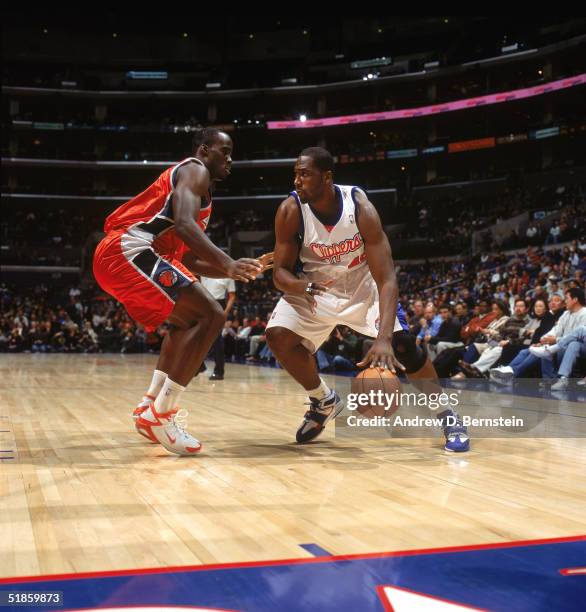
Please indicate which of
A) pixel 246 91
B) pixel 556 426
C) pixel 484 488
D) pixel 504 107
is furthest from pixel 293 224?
pixel 246 91

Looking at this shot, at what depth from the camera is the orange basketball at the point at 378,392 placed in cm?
318

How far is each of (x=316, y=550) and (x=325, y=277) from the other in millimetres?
2165

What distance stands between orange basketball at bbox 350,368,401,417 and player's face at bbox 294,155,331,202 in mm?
997

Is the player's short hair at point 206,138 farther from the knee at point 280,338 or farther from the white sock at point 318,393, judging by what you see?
the white sock at point 318,393

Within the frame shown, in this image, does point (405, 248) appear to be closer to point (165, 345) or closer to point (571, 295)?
point (571, 295)

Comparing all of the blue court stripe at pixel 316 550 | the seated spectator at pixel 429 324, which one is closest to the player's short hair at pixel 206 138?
the blue court stripe at pixel 316 550

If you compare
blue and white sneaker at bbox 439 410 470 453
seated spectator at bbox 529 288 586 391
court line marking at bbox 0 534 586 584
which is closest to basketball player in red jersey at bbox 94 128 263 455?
blue and white sneaker at bbox 439 410 470 453

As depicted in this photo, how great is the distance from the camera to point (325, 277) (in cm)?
382

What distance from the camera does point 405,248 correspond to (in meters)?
27.5

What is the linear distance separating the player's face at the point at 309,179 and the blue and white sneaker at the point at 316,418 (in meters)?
1.12

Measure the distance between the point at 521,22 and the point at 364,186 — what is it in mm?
9404

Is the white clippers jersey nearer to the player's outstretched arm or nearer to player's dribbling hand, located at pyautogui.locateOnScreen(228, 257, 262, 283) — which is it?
the player's outstretched arm

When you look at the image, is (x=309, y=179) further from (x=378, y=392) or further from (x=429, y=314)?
(x=429, y=314)

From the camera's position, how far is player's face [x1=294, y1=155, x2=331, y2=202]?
3.58 m
